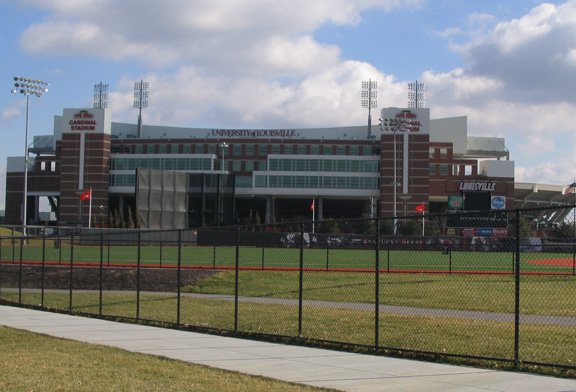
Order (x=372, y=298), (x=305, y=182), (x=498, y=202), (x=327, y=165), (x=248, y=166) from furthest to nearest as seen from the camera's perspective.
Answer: (x=248, y=166) → (x=305, y=182) → (x=327, y=165) → (x=498, y=202) → (x=372, y=298)

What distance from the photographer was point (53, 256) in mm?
48188

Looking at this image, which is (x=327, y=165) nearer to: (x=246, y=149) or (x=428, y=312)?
(x=246, y=149)

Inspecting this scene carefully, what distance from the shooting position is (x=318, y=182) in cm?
11850

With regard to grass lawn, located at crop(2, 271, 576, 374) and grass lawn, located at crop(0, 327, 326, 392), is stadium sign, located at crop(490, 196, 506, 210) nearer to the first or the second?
grass lawn, located at crop(2, 271, 576, 374)

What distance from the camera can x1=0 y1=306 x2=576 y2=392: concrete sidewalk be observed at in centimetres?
980

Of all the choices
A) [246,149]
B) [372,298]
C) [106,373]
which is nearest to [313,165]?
[246,149]

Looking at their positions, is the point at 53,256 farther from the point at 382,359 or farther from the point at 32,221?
the point at 32,221

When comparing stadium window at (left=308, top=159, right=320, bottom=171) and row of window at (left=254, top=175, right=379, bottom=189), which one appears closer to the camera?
row of window at (left=254, top=175, right=379, bottom=189)

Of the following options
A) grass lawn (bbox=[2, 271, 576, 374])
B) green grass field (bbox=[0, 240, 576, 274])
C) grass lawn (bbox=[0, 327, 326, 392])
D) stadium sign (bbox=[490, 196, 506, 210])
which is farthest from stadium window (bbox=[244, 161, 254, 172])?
grass lawn (bbox=[0, 327, 326, 392])

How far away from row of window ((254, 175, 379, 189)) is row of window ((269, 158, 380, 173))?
133 cm

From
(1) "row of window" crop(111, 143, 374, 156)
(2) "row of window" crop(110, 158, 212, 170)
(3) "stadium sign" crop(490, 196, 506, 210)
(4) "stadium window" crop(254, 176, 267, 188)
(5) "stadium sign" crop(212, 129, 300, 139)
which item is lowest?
(3) "stadium sign" crop(490, 196, 506, 210)

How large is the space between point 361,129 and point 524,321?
4380 inches

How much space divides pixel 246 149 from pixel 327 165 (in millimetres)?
15229

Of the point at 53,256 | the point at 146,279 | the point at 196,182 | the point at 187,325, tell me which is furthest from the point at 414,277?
the point at 196,182
